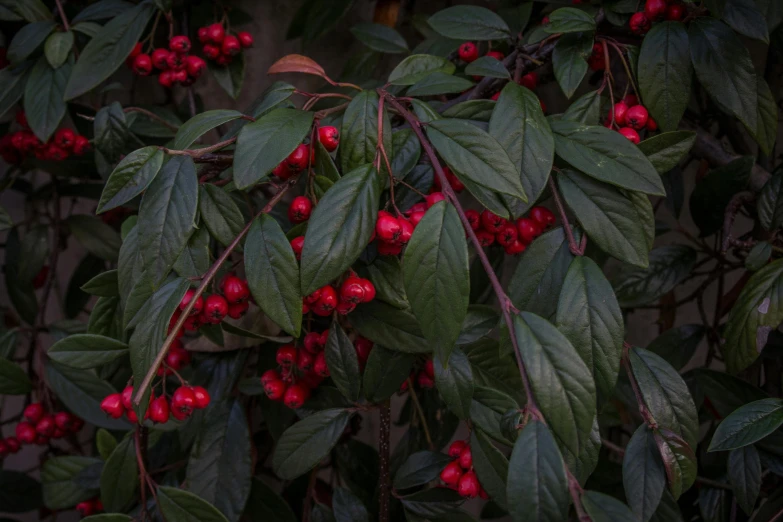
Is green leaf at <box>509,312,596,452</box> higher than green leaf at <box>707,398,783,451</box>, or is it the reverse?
green leaf at <box>509,312,596,452</box>

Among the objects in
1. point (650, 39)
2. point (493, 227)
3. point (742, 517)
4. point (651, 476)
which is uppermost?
point (650, 39)

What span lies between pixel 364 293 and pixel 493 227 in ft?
0.55

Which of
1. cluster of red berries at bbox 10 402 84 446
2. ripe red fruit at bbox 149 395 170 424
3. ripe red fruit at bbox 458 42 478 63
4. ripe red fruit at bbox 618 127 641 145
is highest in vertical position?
ripe red fruit at bbox 618 127 641 145

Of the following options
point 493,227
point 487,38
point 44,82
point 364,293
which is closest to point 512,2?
point 487,38

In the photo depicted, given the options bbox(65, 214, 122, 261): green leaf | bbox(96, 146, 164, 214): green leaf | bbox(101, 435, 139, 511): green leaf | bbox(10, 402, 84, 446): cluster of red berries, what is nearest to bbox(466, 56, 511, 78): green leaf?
bbox(96, 146, 164, 214): green leaf

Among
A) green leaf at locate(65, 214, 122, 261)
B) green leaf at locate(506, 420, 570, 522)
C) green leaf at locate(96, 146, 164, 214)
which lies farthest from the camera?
green leaf at locate(65, 214, 122, 261)

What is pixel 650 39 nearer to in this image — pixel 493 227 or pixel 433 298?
pixel 493 227

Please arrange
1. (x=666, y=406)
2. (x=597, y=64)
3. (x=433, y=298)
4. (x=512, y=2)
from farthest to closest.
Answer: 1. (x=512, y=2)
2. (x=597, y=64)
3. (x=666, y=406)
4. (x=433, y=298)

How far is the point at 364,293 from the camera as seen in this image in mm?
576

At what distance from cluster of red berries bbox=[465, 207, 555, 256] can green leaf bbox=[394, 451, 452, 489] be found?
0.83ft

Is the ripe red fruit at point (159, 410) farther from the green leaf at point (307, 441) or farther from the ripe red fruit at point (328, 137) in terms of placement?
the ripe red fruit at point (328, 137)

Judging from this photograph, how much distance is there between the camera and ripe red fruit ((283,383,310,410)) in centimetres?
77

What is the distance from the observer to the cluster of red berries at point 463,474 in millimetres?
664

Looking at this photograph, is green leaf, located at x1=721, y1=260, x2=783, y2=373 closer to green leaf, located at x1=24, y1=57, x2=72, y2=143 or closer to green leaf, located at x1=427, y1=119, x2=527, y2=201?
green leaf, located at x1=427, y1=119, x2=527, y2=201
